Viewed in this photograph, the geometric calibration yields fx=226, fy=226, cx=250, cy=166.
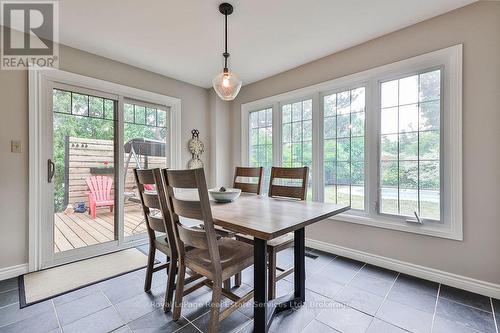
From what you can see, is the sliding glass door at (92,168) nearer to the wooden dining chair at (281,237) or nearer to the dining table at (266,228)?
the wooden dining chair at (281,237)

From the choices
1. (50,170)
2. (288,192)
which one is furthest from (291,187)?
(50,170)

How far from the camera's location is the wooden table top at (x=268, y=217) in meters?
1.16

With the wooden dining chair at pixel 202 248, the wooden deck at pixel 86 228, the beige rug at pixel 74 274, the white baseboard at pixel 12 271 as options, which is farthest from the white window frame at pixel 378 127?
the white baseboard at pixel 12 271

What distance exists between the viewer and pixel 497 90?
183 cm

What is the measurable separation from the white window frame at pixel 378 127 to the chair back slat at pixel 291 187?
840 millimetres

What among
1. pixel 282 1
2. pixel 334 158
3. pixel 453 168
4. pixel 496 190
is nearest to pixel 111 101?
pixel 282 1

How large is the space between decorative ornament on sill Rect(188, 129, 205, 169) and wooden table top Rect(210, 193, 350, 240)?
217 cm

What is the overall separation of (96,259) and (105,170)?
1070 mm

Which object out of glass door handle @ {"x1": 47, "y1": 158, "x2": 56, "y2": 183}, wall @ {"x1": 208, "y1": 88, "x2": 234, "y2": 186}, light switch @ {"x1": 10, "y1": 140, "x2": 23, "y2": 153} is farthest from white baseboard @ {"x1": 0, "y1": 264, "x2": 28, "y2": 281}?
wall @ {"x1": 208, "y1": 88, "x2": 234, "y2": 186}

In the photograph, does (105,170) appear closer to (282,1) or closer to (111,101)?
(111,101)

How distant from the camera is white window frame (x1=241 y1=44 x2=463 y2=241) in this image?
2.01 meters

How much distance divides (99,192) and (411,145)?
3625 mm

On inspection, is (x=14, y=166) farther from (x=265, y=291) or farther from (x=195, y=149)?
(x=265, y=291)

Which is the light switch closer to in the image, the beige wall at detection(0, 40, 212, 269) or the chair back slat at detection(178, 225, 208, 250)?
the beige wall at detection(0, 40, 212, 269)
